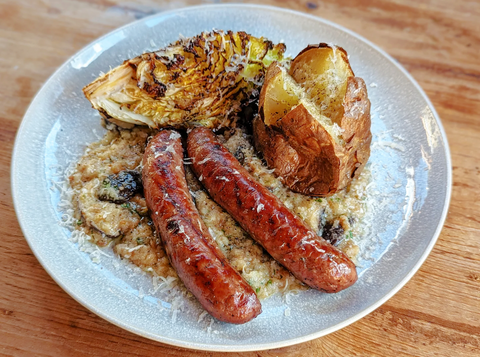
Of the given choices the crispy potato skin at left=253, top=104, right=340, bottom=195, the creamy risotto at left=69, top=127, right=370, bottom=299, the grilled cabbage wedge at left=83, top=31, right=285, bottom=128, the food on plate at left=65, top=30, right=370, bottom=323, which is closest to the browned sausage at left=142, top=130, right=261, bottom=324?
the food on plate at left=65, top=30, right=370, bottom=323

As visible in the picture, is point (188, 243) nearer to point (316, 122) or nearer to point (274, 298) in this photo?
point (274, 298)

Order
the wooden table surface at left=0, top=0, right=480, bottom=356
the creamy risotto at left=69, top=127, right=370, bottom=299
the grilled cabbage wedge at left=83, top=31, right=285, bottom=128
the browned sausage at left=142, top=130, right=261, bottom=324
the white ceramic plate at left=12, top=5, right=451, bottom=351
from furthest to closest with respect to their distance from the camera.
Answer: the grilled cabbage wedge at left=83, top=31, right=285, bottom=128, the creamy risotto at left=69, top=127, right=370, bottom=299, the wooden table surface at left=0, top=0, right=480, bottom=356, the white ceramic plate at left=12, top=5, right=451, bottom=351, the browned sausage at left=142, top=130, right=261, bottom=324

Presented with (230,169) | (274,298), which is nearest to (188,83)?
(230,169)

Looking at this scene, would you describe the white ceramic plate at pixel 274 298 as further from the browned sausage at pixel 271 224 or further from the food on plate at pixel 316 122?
the food on plate at pixel 316 122

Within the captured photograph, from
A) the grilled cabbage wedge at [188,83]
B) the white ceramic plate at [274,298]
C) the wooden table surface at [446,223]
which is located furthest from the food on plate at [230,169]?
the wooden table surface at [446,223]

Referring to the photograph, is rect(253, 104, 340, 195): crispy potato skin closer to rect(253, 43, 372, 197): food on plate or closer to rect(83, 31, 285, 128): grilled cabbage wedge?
rect(253, 43, 372, 197): food on plate

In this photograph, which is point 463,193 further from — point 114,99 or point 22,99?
point 22,99

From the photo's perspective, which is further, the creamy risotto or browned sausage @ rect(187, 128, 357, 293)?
the creamy risotto

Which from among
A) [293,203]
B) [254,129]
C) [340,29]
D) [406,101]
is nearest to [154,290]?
[293,203]
